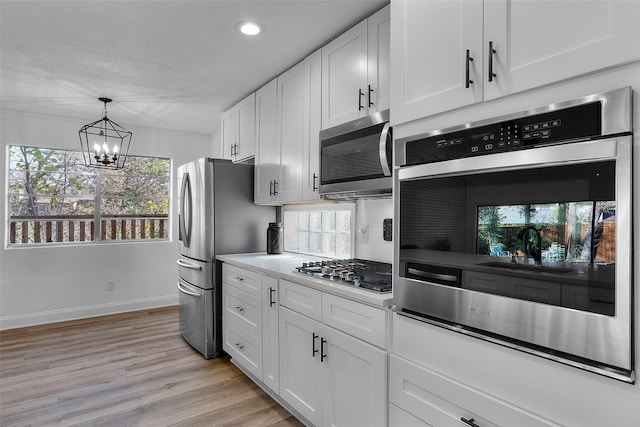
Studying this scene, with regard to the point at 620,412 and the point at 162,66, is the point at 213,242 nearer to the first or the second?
the point at 162,66

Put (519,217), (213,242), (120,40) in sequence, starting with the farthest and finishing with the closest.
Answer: (213,242)
(120,40)
(519,217)

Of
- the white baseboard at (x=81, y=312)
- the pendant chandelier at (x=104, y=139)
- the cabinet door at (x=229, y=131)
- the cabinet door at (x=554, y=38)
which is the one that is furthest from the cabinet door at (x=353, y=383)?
the white baseboard at (x=81, y=312)

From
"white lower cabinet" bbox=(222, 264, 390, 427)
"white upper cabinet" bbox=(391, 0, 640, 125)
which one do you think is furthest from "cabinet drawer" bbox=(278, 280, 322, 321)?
"white upper cabinet" bbox=(391, 0, 640, 125)

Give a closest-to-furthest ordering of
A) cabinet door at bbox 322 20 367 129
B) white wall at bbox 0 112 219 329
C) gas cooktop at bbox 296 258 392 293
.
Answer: gas cooktop at bbox 296 258 392 293, cabinet door at bbox 322 20 367 129, white wall at bbox 0 112 219 329

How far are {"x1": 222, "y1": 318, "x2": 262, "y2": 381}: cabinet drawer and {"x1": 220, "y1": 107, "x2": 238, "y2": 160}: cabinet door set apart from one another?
172 cm

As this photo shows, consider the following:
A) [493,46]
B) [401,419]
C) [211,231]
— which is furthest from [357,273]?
[211,231]

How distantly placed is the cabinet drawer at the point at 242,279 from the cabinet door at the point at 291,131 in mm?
635

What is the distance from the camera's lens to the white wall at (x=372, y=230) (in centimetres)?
250

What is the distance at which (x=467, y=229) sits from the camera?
48.8 inches

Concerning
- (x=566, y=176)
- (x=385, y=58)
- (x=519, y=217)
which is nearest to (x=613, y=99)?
(x=566, y=176)

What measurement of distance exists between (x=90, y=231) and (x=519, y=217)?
4.90 m

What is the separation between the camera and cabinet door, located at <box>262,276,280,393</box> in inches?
94.0

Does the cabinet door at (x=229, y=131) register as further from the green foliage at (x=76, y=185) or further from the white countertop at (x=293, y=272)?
the green foliage at (x=76, y=185)

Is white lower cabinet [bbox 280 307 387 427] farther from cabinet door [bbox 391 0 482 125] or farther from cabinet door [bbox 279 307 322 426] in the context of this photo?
cabinet door [bbox 391 0 482 125]
